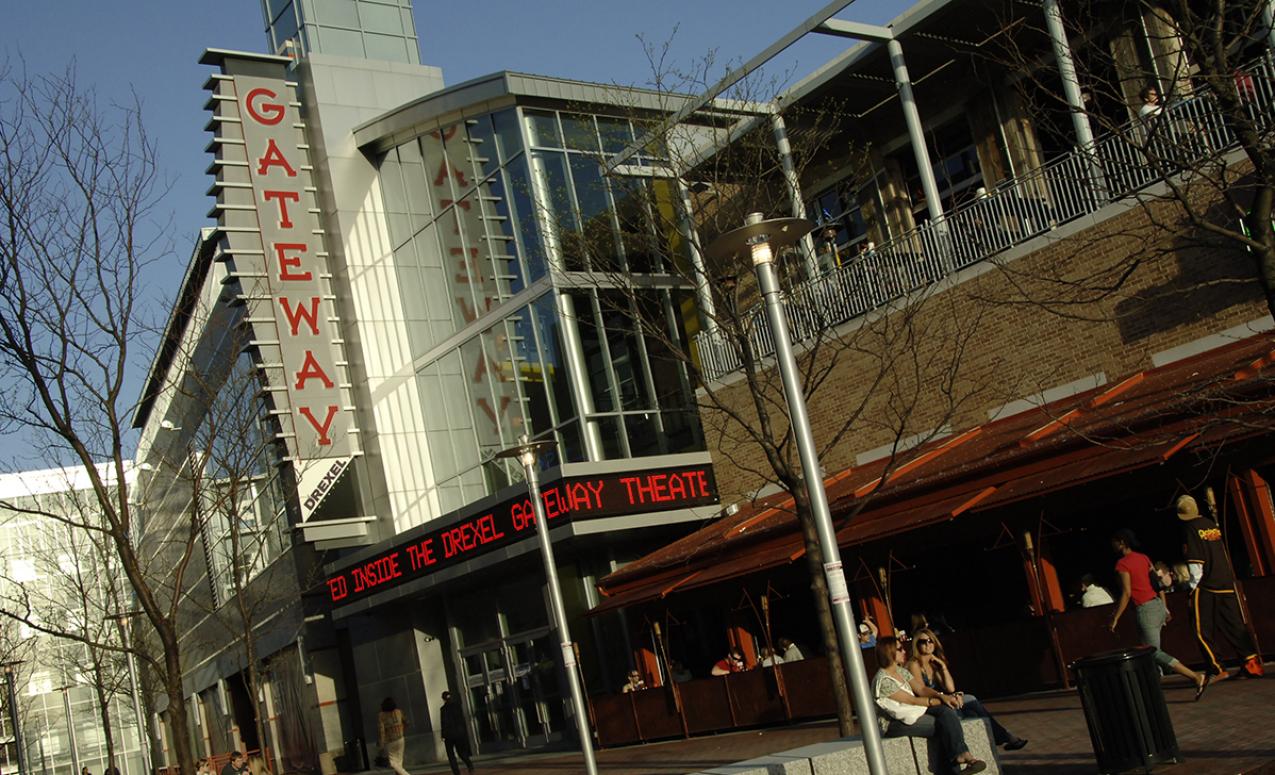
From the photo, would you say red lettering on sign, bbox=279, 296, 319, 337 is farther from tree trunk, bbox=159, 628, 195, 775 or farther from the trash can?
the trash can

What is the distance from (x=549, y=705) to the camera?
91.1ft

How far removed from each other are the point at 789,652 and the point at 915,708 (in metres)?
8.60

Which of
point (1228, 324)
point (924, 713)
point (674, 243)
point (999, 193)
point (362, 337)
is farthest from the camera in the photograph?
point (362, 337)

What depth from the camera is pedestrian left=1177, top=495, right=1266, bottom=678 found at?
43.4 feet

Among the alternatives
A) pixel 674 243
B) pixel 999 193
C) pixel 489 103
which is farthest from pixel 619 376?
pixel 999 193

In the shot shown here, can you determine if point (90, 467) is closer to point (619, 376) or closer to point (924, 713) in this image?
point (924, 713)

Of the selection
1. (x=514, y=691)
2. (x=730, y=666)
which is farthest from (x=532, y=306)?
(x=730, y=666)

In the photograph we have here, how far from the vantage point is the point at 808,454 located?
1091cm

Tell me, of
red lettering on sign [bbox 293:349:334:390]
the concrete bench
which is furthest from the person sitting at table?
the concrete bench

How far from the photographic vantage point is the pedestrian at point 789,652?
64.8ft

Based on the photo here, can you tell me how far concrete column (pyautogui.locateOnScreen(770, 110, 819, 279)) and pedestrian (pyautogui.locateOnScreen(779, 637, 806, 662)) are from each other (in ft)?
20.3

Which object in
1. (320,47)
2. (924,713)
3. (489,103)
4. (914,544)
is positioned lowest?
(924,713)

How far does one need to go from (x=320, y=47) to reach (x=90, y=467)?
65.0ft

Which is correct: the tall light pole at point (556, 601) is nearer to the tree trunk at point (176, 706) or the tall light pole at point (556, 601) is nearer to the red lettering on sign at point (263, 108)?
the tree trunk at point (176, 706)
